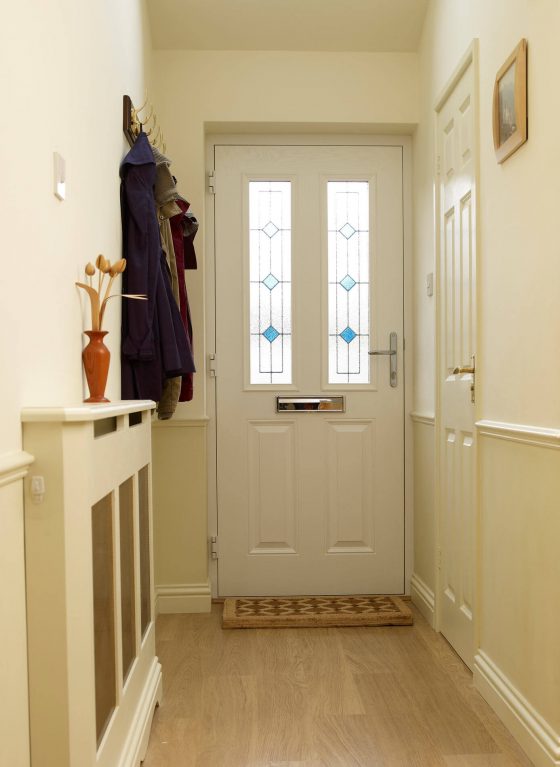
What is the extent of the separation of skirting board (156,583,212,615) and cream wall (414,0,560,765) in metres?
1.40

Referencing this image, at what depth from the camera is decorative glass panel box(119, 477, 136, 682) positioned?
190 centimetres

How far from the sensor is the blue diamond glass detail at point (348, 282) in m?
3.85

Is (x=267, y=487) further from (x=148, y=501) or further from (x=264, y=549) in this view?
(x=148, y=501)

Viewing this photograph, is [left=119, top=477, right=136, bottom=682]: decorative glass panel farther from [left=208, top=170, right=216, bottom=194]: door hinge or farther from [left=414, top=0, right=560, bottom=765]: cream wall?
[left=208, top=170, right=216, bottom=194]: door hinge

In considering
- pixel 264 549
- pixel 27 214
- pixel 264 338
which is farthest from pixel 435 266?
pixel 27 214

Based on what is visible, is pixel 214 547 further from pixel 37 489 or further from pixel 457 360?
pixel 37 489

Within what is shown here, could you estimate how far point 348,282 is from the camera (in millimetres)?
3850

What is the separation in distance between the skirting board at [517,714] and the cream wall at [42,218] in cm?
134

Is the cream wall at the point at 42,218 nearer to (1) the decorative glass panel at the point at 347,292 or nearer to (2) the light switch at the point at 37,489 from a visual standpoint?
(2) the light switch at the point at 37,489

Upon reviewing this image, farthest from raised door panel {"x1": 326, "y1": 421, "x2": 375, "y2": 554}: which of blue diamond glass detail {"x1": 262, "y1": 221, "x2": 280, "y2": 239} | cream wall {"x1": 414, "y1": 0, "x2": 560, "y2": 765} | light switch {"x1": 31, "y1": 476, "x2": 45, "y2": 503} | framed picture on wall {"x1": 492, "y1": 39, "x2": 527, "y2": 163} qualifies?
light switch {"x1": 31, "y1": 476, "x2": 45, "y2": 503}

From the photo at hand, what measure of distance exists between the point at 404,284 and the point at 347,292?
10.9 inches

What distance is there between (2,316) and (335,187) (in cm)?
272

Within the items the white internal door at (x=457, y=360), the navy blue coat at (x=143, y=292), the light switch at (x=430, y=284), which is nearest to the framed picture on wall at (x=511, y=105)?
the white internal door at (x=457, y=360)

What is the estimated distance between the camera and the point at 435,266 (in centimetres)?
331
